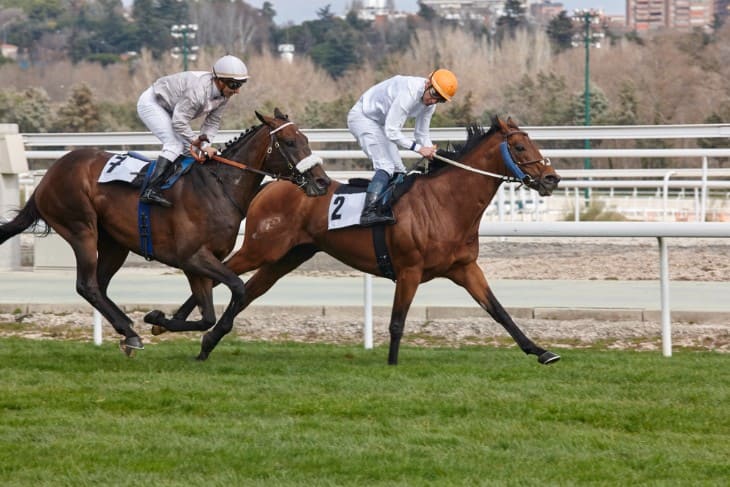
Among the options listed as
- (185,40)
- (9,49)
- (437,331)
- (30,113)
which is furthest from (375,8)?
(437,331)

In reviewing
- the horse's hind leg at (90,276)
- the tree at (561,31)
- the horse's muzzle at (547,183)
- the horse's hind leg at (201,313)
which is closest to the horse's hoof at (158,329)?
the horse's hind leg at (201,313)

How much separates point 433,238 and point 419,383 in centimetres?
119

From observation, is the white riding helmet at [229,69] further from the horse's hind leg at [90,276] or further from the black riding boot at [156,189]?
the horse's hind leg at [90,276]

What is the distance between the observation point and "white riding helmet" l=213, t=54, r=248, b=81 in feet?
27.1

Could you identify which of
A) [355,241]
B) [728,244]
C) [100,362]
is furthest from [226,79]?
[728,244]

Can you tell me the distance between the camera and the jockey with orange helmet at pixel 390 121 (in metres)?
8.39

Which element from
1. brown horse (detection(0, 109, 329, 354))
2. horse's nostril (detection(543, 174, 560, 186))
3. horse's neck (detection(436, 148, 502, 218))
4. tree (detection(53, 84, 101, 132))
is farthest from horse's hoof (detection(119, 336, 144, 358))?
tree (detection(53, 84, 101, 132))

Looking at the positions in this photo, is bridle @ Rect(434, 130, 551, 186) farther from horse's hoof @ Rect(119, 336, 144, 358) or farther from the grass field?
horse's hoof @ Rect(119, 336, 144, 358)

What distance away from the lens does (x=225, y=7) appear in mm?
116562

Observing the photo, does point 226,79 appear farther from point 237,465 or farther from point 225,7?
point 225,7

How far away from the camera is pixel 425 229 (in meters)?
8.36

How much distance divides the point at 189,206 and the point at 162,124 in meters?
0.55

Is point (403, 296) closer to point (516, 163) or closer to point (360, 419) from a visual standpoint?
point (516, 163)

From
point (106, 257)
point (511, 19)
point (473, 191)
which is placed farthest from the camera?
point (511, 19)
